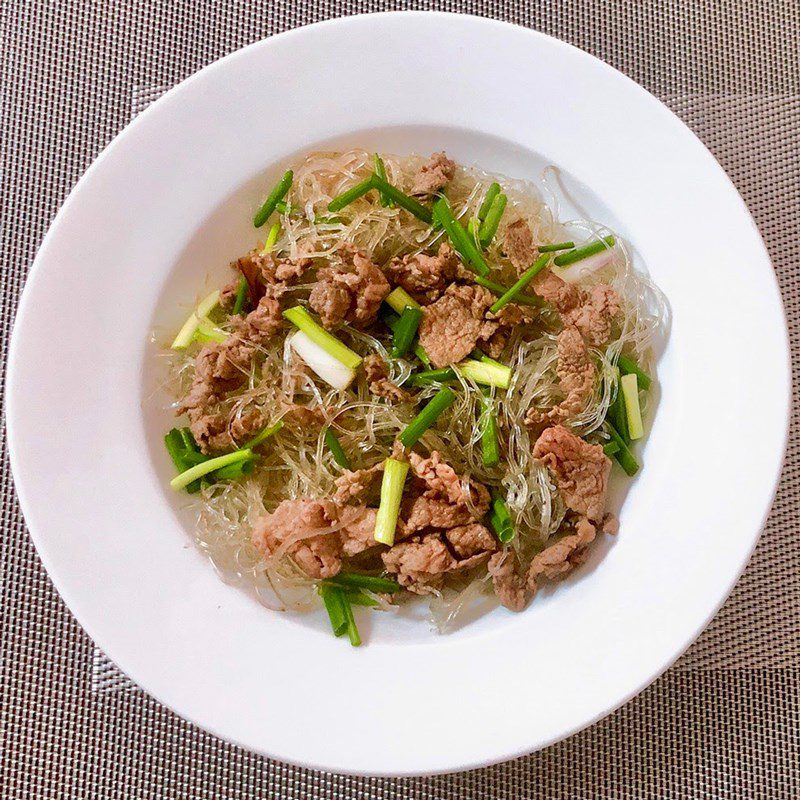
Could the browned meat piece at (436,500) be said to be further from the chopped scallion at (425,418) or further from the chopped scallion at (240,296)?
the chopped scallion at (240,296)

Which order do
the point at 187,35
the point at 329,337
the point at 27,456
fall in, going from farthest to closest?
the point at 187,35 → the point at 329,337 → the point at 27,456

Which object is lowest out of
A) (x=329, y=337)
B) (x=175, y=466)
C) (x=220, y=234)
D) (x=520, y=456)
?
(x=175, y=466)

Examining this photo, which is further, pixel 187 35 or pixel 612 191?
pixel 187 35

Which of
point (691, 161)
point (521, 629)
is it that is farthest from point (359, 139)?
point (521, 629)

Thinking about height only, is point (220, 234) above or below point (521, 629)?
above

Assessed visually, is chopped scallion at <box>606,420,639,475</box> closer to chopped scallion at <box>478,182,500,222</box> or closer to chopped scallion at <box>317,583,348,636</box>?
chopped scallion at <box>478,182,500,222</box>

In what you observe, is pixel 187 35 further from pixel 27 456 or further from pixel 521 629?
pixel 521 629

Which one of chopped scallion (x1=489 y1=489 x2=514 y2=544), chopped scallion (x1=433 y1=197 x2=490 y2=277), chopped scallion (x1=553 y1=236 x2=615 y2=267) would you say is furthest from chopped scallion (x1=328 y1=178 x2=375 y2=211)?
chopped scallion (x1=489 y1=489 x2=514 y2=544)
